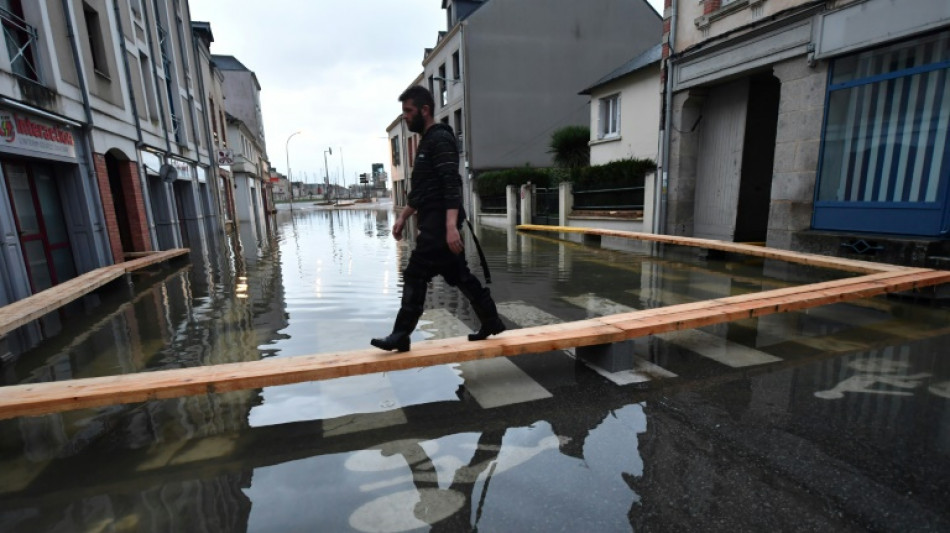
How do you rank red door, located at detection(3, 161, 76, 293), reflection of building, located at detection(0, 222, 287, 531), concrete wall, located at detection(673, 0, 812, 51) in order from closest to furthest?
reflection of building, located at detection(0, 222, 287, 531) < red door, located at detection(3, 161, 76, 293) < concrete wall, located at detection(673, 0, 812, 51)

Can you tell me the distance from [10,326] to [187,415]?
2596 mm

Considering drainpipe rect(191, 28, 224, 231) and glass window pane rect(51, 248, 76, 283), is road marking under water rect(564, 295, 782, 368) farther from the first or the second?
drainpipe rect(191, 28, 224, 231)

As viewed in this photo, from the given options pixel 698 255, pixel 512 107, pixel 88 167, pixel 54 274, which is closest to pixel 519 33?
pixel 512 107

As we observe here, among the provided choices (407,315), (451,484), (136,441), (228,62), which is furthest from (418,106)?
(228,62)

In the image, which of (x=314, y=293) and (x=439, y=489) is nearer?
(x=439, y=489)

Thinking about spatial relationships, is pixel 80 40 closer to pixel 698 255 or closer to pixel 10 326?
pixel 10 326

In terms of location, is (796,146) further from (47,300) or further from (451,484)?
(47,300)

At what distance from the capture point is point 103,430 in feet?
10.2

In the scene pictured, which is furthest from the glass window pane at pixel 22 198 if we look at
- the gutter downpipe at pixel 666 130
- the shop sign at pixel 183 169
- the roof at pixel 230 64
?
the roof at pixel 230 64

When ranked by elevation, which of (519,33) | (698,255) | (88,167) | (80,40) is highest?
(519,33)

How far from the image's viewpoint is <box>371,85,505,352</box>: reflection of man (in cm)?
317

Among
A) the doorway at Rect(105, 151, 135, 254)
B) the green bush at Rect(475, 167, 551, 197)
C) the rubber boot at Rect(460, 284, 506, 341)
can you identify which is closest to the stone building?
the rubber boot at Rect(460, 284, 506, 341)

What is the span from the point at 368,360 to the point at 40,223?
8573mm

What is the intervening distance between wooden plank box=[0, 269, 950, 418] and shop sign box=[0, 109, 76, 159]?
20.6 ft
